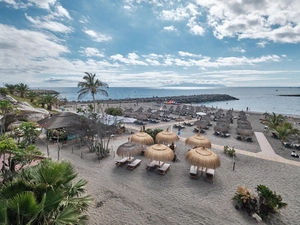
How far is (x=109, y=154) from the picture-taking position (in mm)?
13523

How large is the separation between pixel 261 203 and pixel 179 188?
3781 mm

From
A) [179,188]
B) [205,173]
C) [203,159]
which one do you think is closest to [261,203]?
[203,159]

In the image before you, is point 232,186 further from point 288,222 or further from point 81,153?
point 81,153

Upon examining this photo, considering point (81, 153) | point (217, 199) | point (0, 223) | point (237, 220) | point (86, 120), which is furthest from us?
point (86, 120)

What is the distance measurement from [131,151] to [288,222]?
8402mm

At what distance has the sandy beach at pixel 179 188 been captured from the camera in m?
7.09

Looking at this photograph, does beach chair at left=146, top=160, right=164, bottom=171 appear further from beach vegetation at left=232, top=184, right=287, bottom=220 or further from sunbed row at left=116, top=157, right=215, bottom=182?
beach vegetation at left=232, top=184, right=287, bottom=220

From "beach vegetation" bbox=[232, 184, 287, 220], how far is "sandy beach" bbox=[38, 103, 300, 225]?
300mm

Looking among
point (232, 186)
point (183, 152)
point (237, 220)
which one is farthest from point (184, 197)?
point (183, 152)

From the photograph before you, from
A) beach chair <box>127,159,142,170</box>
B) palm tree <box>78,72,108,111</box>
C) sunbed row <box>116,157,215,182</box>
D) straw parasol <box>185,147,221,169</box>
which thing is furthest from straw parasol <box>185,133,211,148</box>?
palm tree <box>78,72,108,111</box>

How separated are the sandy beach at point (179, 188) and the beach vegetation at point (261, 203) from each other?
30 cm

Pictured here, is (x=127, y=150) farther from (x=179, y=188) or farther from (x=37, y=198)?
(x=37, y=198)

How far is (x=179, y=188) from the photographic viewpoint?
9133mm

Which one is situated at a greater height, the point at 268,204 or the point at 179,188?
the point at 268,204
